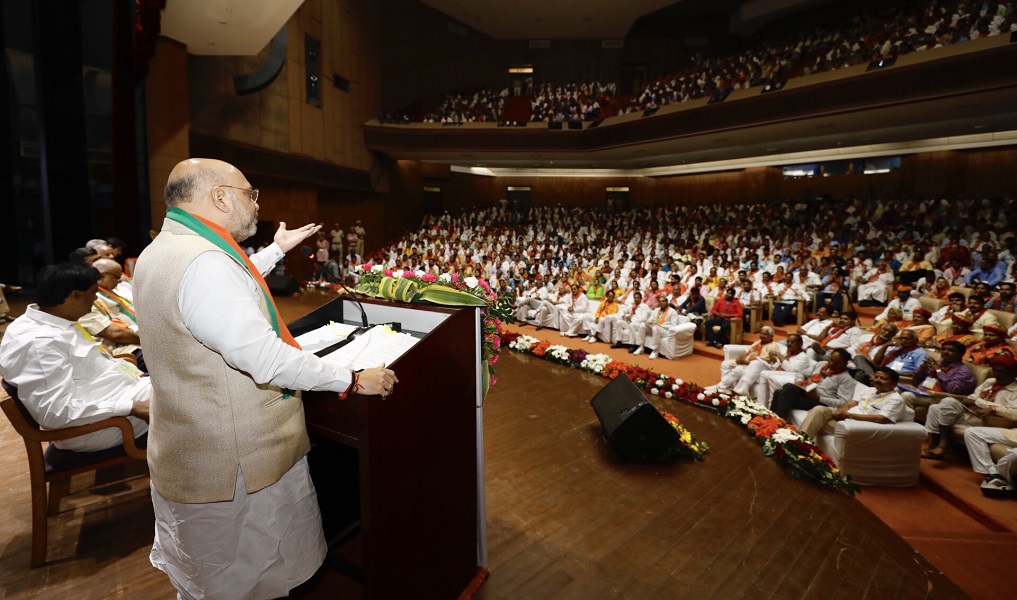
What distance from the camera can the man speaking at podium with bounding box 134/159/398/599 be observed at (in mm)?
1090

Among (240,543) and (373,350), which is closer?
(240,543)

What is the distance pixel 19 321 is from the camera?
188 cm

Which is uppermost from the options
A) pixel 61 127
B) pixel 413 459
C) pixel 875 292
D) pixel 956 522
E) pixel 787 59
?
pixel 787 59

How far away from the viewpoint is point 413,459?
139 cm

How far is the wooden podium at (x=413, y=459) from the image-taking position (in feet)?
4.14

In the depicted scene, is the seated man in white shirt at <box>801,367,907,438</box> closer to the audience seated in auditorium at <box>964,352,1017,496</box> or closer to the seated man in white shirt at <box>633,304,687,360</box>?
the audience seated in auditorium at <box>964,352,1017,496</box>

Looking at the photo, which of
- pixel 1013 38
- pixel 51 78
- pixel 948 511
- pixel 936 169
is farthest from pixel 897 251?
pixel 51 78

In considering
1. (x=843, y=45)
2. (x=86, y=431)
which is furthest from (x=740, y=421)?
(x=843, y=45)

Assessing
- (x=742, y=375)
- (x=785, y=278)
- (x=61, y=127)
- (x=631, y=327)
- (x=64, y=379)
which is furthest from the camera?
(x=785, y=278)

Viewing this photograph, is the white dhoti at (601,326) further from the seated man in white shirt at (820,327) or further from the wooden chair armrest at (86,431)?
the wooden chair armrest at (86,431)

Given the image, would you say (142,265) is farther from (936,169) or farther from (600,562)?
(936,169)

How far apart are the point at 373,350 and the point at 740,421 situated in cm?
311

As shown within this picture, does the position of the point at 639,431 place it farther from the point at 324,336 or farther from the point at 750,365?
the point at 750,365

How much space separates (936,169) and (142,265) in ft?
49.3
